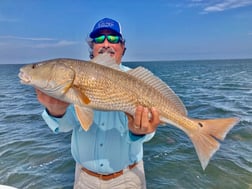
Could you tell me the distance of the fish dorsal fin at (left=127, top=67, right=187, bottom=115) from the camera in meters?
3.22

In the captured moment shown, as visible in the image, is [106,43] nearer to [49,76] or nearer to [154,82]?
[154,82]

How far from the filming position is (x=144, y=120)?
10.4 ft

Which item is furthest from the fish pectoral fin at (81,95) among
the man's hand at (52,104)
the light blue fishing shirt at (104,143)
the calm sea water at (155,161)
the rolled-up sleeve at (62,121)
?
the calm sea water at (155,161)

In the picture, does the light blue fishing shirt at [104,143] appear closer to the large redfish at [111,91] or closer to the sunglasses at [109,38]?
the large redfish at [111,91]

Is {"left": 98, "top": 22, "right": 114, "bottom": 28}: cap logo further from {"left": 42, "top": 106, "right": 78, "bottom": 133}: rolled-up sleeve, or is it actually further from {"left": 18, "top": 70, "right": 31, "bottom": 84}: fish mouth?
{"left": 18, "top": 70, "right": 31, "bottom": 84}: fish mouth

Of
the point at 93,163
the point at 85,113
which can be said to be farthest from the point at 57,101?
the point at 93,163

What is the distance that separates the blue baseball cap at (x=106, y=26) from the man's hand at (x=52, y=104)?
1.24 m

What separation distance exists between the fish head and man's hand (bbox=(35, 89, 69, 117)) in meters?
0.20

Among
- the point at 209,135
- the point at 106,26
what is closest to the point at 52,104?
the point at 106,26

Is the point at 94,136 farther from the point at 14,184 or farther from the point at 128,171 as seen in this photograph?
the point at 14,184

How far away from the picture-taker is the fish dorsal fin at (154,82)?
3.22 m

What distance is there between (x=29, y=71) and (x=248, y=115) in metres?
12.2

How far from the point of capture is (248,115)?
1340 centimetres

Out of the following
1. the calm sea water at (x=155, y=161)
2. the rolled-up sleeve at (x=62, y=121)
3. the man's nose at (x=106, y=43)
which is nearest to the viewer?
the rolled-up sleeve at (x=62, y=121)
